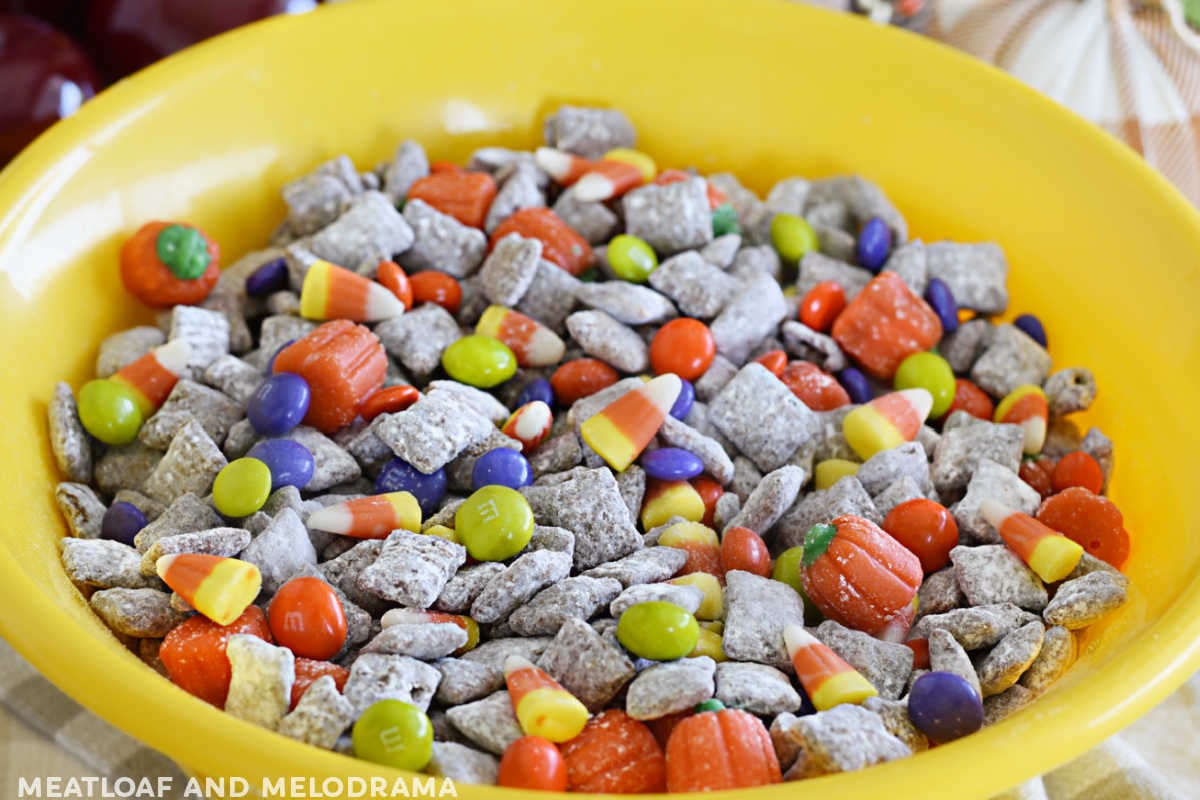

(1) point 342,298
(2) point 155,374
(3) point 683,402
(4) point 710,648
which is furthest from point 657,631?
(2) point 155,374

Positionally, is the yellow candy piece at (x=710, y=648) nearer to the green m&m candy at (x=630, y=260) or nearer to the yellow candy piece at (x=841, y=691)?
the yellow candy piece at (x=841, y=691)

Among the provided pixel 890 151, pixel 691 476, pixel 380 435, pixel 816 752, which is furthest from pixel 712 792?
pixel 890 151

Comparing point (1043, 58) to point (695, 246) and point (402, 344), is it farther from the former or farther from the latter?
point (402, 344)

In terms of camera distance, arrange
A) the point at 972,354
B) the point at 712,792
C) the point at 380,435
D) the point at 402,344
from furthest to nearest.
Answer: the point at 972,354
the point at 402,344
the point at 380,435
the point at 712,792

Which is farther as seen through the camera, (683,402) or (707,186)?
(707,186)

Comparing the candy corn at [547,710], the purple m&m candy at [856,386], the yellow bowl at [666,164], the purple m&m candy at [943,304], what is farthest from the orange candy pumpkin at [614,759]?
the purple m&m candy at [943,304]

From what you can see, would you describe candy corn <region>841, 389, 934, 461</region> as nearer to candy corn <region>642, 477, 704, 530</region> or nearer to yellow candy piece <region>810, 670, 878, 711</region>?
candy corn <region>642, 477, 704, 530</region>

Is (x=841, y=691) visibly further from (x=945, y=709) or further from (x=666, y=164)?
(x=666, y=164)

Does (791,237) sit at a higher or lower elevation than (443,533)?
higher

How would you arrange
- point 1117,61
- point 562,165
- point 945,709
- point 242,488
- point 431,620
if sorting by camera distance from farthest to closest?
point 1117,61 < point 562,165 < point 242,488 < point 431,620 < point 945,709
